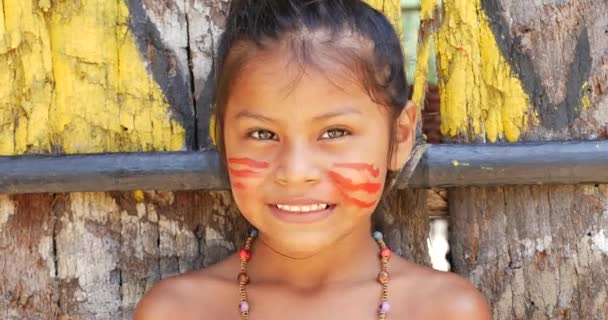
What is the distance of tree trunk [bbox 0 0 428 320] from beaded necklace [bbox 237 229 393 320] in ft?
0.32

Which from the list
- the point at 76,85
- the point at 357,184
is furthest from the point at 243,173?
the point at 76,85

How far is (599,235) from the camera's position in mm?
2135

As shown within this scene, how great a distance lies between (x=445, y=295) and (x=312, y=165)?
0.40 metres

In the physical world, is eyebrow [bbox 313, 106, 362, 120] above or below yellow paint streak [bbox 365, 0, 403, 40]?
below

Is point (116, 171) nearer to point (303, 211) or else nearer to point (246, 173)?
point (246, 173)

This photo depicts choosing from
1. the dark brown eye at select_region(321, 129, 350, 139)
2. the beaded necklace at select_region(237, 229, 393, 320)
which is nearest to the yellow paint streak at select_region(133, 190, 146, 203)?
the beaded necklace at select_region(237, 229, 393, 320)

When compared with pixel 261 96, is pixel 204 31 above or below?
above

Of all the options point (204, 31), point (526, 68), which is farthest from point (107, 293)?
point (526, 68)

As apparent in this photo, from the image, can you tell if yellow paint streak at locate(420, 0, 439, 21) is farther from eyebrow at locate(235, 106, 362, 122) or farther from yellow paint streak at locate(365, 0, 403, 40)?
eyebrow at locate(235, 106, 362, 122)

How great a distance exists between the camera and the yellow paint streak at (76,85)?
2129 millimetres

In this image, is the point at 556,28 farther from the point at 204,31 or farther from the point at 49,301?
the point at 49,301

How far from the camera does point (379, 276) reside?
208 centimetres

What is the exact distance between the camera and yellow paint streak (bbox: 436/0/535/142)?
6.95 ft

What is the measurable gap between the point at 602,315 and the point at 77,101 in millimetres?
1194
